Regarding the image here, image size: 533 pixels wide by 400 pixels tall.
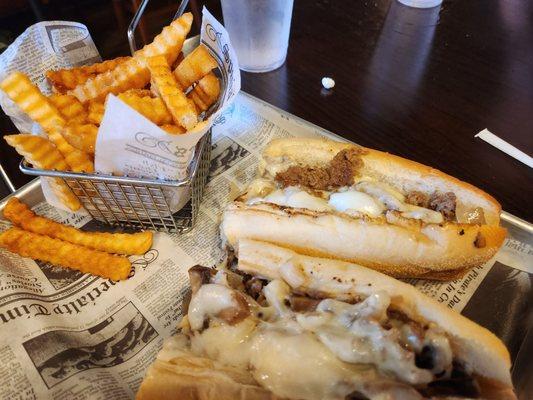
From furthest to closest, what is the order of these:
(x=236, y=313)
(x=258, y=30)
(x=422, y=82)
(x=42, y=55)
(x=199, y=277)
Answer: (x=422, y=82)
(x=258, y=30)
(x=42, y=55)
(x=199, y=277)
(x=236, y=313)

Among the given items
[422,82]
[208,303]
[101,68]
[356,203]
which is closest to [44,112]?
[101,68]

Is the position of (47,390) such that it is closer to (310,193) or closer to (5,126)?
(310,193)

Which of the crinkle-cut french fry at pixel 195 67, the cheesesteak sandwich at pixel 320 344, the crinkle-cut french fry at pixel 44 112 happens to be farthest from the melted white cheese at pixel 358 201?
the crinkle-cut french fry at pixel 44 112

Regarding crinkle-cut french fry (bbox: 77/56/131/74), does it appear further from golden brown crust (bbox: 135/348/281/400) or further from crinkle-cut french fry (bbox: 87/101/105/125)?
golden brown crust (bbox: 135/348/281/400)

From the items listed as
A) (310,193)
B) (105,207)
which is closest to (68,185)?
(105,207)

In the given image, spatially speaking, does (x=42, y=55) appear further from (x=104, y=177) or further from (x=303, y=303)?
(x=303, y=303)

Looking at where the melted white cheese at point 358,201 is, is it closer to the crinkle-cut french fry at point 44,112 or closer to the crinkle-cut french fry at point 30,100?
the crinkle-cut french fry at point 44,112

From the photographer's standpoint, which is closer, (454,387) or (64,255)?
(454,387)
